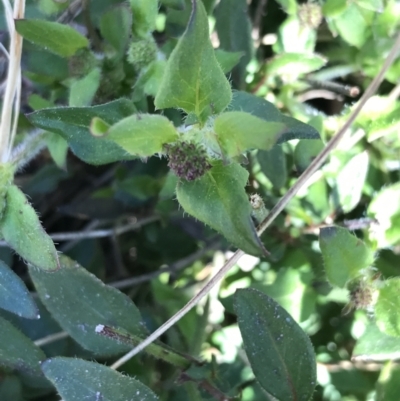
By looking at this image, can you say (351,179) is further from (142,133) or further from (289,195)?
(142,133)

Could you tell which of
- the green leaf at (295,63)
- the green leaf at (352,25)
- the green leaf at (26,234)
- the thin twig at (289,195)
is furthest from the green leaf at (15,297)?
the green leaf at (352,25)

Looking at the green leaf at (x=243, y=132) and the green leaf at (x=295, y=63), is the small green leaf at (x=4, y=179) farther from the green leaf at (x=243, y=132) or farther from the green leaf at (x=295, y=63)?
the green leaf at (x=295, y=63)

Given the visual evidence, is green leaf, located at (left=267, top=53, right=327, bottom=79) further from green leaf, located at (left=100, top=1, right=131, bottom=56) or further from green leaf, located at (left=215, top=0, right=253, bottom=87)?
green leaf, located at (left=100, top=1, right=131, bottom=56)

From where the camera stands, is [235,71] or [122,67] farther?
[235,71]

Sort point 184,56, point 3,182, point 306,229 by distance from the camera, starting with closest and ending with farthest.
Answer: point 184,56 < point 3,182 < point 306,229

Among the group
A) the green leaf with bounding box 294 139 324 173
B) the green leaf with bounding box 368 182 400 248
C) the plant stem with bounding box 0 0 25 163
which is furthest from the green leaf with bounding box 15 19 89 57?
the green leaf with bounding box 368 182 400 248

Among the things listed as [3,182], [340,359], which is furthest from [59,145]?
[340,359]

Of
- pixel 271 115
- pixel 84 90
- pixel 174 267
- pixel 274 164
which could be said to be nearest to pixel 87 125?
pixel 84 90

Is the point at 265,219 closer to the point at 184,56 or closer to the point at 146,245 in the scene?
the point at 184,56
